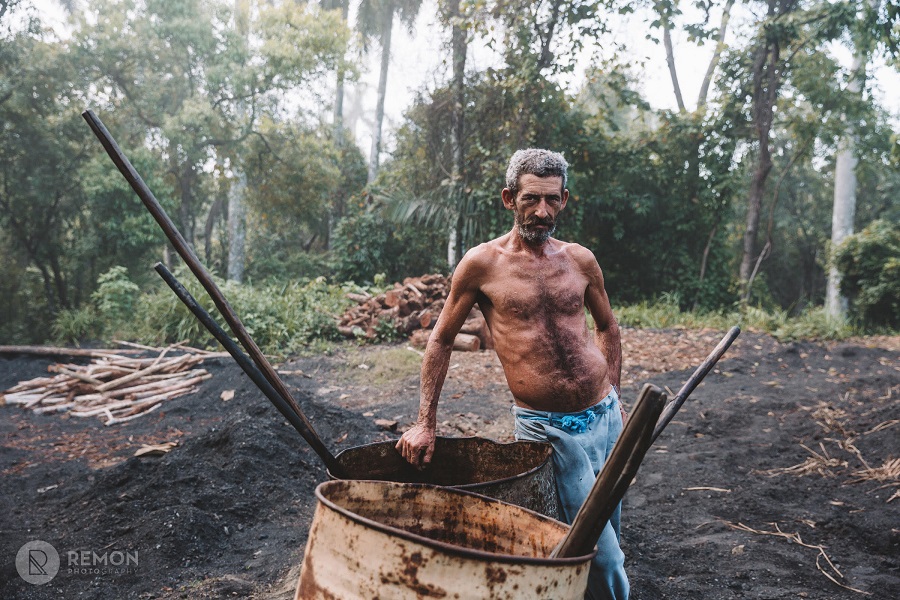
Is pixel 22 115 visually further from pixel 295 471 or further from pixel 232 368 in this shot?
pixel 295 471

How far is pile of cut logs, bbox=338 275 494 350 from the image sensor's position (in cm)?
1039

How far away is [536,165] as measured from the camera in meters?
2.39

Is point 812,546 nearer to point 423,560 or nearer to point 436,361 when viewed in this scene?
point 436,361

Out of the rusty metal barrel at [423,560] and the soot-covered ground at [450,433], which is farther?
the soot-covered ground at [450,433]

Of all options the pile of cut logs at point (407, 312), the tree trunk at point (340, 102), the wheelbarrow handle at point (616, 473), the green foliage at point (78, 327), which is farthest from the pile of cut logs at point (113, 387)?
the tree trunk at point (340, 102)

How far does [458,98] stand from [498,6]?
7.03 feet

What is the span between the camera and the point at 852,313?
1231 cm

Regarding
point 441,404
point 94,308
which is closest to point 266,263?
point 94,308

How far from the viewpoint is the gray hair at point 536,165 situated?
2.39m

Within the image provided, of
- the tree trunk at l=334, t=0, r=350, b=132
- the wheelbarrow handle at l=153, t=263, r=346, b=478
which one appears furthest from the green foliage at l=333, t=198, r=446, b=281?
the wheelbarrow handle at l=153, t=263, r=346, b=478

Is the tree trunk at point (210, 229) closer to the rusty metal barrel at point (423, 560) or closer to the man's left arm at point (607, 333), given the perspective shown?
the man's left arm at point (607, 333)

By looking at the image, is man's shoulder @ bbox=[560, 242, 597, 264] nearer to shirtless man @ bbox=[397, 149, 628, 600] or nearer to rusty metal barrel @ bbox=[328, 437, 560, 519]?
shirtless man @ bbox=[397, 149, 628, 600]

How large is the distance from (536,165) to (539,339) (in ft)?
2.25

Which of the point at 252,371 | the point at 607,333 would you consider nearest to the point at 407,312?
Result: the point at 607,333
